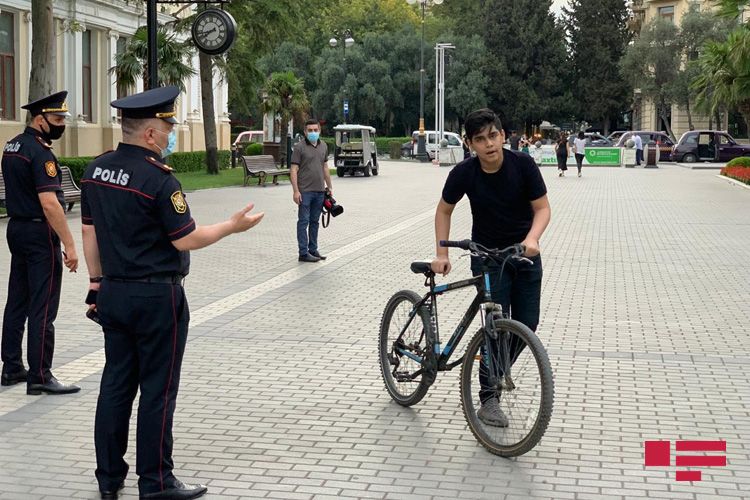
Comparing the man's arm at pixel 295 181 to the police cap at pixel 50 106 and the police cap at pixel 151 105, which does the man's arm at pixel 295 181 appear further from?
the police cap at pixel 151 105

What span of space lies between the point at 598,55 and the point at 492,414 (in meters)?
78.8

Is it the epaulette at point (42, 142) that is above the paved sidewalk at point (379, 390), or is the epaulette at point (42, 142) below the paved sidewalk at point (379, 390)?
above

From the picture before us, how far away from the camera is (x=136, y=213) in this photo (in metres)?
4.71

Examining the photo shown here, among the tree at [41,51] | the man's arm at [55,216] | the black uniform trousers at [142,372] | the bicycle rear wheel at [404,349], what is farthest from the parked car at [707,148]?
the black uniform trousers at [142,372]

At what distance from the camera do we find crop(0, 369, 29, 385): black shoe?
716 cm

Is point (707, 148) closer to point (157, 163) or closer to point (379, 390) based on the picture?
point (379, 390)

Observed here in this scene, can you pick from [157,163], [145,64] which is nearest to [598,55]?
[145,64]

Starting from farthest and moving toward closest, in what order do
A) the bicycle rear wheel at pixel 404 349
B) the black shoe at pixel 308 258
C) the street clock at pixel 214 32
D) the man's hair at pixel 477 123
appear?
the street clock at pixel 214 32 < the black shoe at pixel 308 258 < the bicycle rear wheel at pixel 404 349 < the man's hair at pixel 477 123

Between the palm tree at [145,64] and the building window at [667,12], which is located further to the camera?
the building window at [667,12]

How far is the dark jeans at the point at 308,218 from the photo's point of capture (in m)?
14.0

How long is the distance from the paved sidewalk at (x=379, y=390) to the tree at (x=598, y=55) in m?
68.1

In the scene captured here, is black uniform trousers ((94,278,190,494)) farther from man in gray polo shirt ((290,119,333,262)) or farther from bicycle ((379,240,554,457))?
man in gray polo shirt ((290,119,333,262))

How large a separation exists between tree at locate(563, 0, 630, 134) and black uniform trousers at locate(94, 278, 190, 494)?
78894mm

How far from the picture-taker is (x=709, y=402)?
689 centimetres
